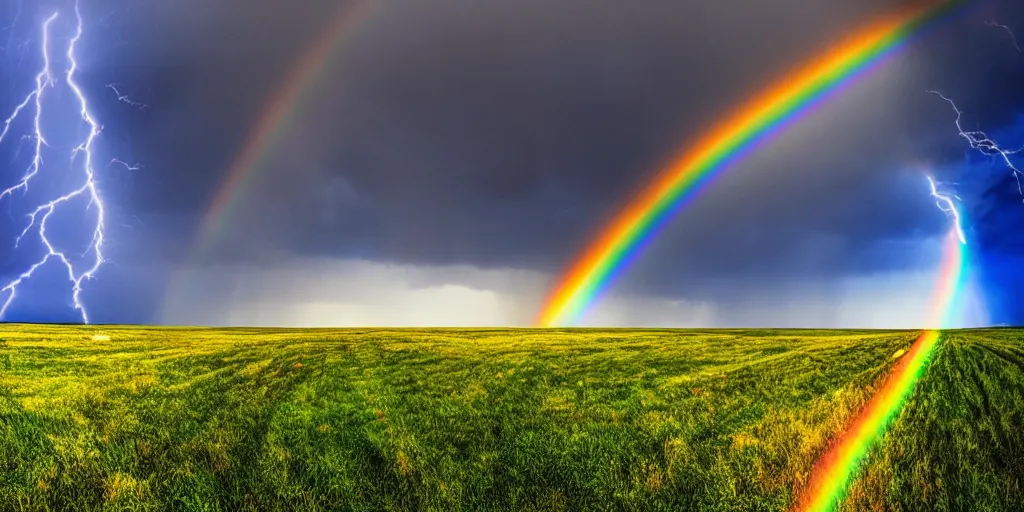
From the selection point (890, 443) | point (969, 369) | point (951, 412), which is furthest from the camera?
point (969, 369)

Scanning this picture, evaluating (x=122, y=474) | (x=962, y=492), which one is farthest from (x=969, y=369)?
(x=122, y=474)

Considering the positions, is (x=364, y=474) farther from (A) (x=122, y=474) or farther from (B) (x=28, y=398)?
(B) (x=28, y=398)

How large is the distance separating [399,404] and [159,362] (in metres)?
14.6

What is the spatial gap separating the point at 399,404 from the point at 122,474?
551 cm

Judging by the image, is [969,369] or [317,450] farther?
[969,369]

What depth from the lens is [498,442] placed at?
332 inches

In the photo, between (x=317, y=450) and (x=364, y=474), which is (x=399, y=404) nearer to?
(x=317, y=450)

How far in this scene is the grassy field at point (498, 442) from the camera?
6.17 meters

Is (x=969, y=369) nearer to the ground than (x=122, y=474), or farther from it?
farther from it

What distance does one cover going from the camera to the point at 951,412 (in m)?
8.86

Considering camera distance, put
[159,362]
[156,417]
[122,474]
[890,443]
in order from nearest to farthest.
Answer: [122,474] < [890,443] < [156,417] < [159,362]

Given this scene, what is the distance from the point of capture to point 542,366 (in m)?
19.3

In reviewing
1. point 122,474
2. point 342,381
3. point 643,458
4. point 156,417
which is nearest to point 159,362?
point 342,381

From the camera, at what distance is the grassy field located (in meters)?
6.17
